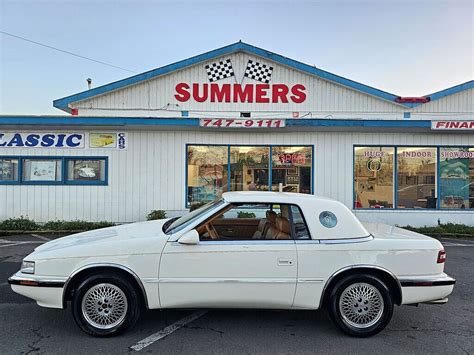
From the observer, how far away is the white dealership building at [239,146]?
34.4ft

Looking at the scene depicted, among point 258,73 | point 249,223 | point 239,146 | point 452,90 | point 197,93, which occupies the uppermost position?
point 258,73

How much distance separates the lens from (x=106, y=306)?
376 centimetres

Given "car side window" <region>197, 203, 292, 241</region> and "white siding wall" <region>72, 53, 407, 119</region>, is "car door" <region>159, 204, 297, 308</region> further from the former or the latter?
"white siding wall" <region>72, 53, 407, 119</region>

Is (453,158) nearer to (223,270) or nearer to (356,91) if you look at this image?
(356,91)

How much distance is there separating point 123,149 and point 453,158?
10.1 meters

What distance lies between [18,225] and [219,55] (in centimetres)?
774

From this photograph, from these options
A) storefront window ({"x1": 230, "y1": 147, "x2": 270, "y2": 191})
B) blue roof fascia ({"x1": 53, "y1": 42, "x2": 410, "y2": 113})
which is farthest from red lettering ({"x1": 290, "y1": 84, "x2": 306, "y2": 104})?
storefront window ({"x1": 230, "y1": 147, "x2": 270, "y2": 191})

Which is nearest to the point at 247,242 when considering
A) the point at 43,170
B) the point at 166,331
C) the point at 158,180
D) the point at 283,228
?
the point at 283,228

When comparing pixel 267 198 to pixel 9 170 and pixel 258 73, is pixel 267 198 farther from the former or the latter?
pixel 9 170

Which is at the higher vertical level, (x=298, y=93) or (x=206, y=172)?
(x=298, y=93)

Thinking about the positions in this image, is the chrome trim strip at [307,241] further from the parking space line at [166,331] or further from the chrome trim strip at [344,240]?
the parking space line at [166,331]

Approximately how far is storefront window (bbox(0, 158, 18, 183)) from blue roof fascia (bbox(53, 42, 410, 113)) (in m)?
2.19

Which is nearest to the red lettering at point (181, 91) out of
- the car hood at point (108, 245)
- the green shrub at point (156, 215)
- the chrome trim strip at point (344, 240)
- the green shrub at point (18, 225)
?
the green shrub at point (156, 215)

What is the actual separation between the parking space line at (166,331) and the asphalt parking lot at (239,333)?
11mm
